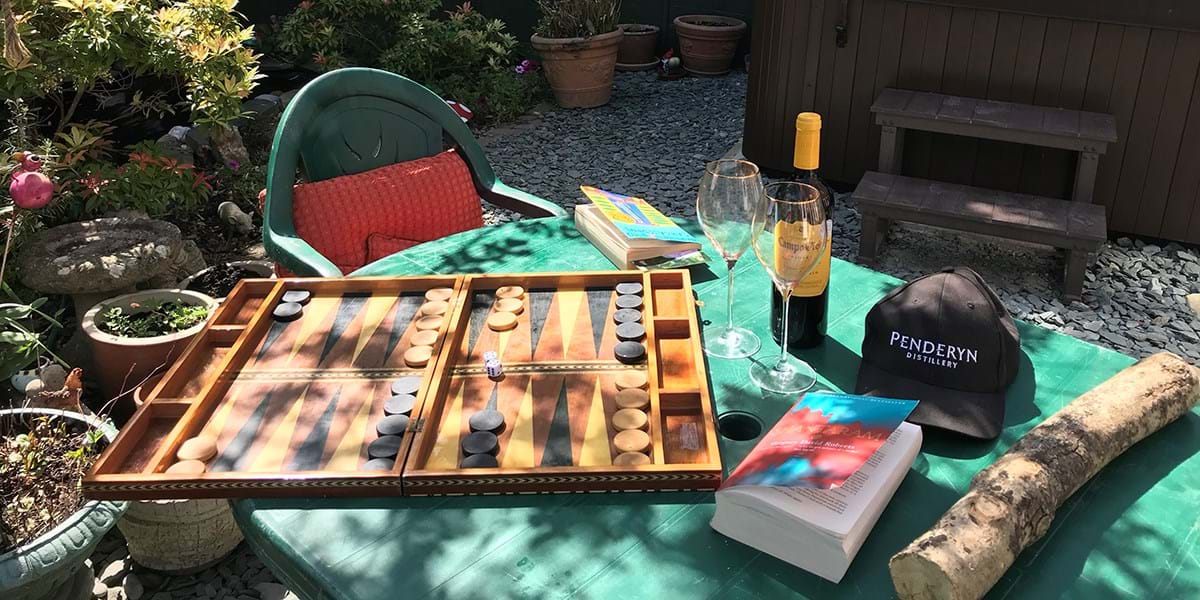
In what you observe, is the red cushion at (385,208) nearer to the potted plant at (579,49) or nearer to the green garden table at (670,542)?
the green garden table at (670,542)

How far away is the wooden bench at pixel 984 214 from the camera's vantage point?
165 inches

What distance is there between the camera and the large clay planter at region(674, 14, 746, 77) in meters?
7.95

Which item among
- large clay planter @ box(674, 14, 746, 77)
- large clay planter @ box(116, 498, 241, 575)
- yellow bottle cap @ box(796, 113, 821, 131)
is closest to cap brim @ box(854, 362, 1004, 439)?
yellow bottle cap @ box(796, 113, 821, 131)

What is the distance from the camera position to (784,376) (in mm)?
1799

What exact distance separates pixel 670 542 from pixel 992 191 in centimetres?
379

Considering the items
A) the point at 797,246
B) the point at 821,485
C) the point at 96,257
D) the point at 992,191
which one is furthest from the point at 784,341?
the point at 992,191

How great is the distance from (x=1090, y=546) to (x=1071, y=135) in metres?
3.46

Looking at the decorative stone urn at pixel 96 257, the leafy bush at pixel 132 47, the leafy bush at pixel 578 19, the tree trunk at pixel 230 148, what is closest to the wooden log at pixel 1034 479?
the decorative stone urn at pixel 96 257

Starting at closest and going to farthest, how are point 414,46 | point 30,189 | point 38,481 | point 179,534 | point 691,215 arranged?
point 38,481
point 30,189
point 179,534
point 691,215
point 414,46

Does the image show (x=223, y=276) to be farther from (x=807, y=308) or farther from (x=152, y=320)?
(x=807, y=308)

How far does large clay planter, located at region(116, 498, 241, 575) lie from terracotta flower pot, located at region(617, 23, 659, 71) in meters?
6.24

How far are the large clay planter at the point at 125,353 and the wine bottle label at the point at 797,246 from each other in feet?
7.04

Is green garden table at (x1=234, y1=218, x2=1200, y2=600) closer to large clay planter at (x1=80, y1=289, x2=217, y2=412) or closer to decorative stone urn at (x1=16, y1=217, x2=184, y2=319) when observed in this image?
large clay planter at (x1=80, y1=289, x2=217, y2=412)

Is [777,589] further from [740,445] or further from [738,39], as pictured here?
[738,39]
